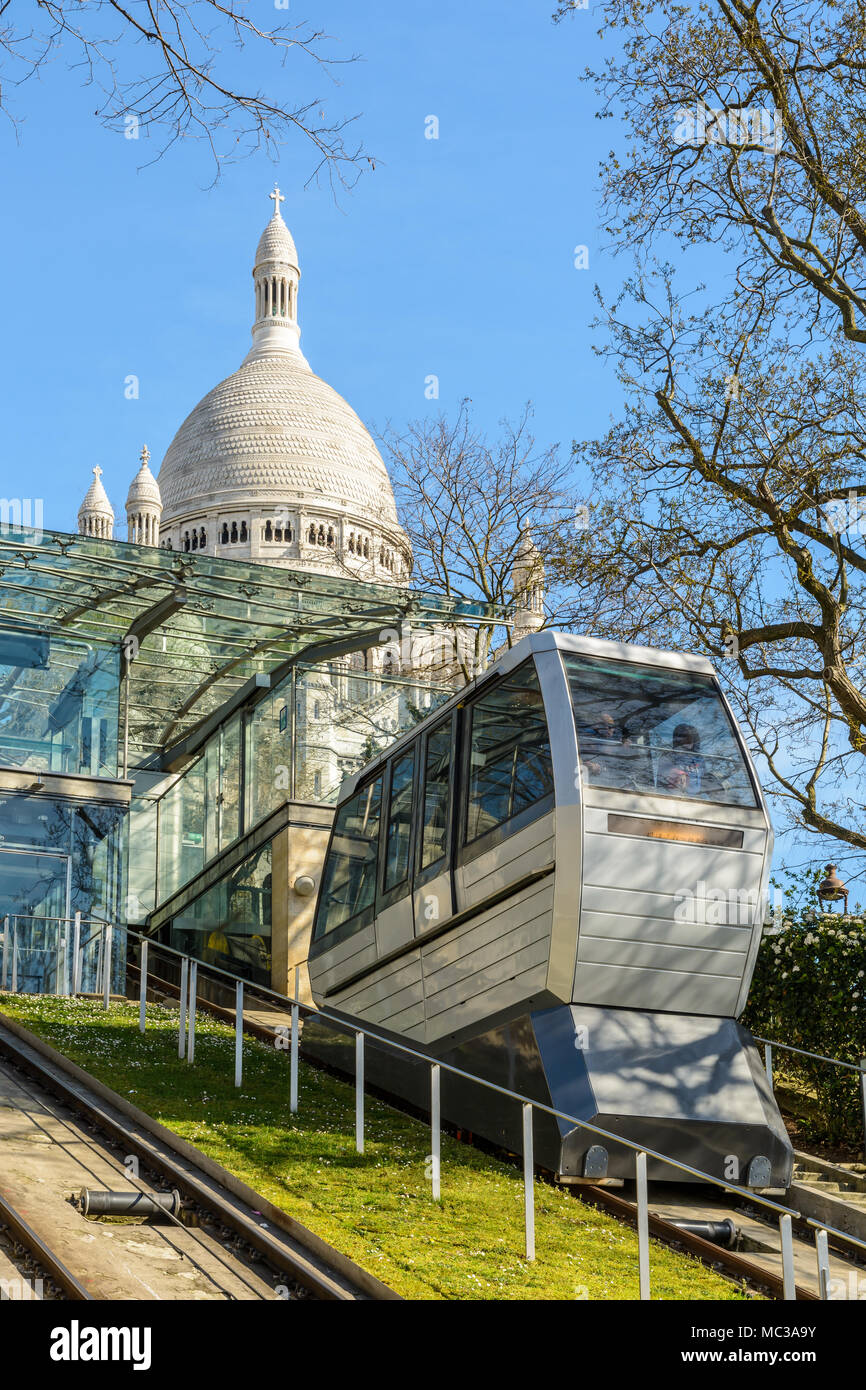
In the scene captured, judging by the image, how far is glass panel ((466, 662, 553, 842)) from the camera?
529 inches

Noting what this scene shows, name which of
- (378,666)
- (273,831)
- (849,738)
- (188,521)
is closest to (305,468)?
(188,521)

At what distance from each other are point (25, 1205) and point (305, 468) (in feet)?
389

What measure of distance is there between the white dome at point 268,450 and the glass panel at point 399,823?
106801 millimetres

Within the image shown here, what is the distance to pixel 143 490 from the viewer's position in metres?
120

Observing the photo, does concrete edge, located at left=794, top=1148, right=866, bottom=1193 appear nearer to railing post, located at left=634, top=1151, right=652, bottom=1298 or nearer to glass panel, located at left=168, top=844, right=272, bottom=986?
railing post, located at left=634, top=1151, right=652, bottom=1298

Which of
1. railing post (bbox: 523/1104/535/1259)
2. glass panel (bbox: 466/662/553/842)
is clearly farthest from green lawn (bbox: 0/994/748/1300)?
glass panel (bbox: 466/662/553/842)

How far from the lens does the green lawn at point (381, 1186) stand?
1026 cm

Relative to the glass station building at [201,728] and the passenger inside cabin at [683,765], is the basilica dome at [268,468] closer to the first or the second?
the glass station building at [201,728]

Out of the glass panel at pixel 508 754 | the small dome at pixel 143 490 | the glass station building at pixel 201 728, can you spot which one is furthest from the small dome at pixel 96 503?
the glass panel at pixel 508 754

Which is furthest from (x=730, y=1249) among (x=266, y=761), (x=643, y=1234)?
(x=266, y=761)

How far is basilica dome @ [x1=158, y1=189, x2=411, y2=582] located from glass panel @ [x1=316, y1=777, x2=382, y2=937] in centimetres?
9740

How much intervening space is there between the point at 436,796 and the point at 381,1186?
3922 millimetres

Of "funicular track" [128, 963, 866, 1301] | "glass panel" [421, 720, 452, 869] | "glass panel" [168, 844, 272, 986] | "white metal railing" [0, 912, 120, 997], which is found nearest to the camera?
"funicular track" [128, 963, 866, 1301]

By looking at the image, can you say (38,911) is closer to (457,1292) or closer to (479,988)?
(479,988)
